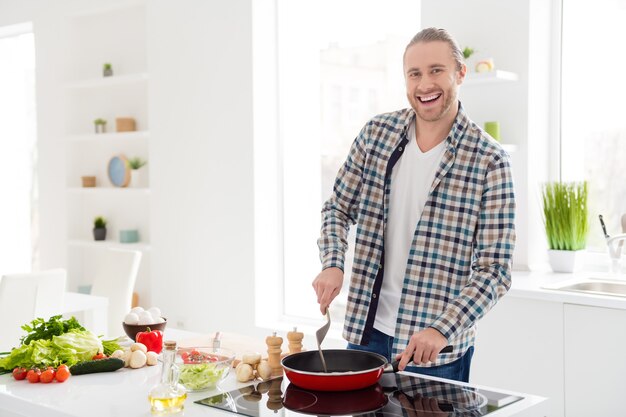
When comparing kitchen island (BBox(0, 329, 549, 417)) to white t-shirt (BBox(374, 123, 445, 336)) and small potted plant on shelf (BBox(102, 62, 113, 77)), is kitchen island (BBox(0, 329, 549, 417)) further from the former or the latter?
small potted plant on shelf (BBox(102, 62, 113, 77))

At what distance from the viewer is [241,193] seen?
16.7 ft

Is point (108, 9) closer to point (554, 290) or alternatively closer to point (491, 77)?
point (491, 77)

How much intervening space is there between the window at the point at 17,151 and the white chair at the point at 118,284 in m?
2.62

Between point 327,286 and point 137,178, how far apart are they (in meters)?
3.92

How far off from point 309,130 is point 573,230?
6.56ft

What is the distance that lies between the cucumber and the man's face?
3.65ft

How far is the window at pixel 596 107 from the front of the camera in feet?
12.8

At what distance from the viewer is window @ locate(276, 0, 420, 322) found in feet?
15.3

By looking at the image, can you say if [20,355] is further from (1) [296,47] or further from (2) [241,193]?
(1) [296,47]

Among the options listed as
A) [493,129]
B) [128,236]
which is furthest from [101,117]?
[493,129]

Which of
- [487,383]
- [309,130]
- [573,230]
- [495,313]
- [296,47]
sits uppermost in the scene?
[296,47]

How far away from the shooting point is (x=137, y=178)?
5781 mm

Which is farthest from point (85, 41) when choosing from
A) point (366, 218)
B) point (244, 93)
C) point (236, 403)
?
point (236, 403)

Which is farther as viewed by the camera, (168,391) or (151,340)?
(151,340)
